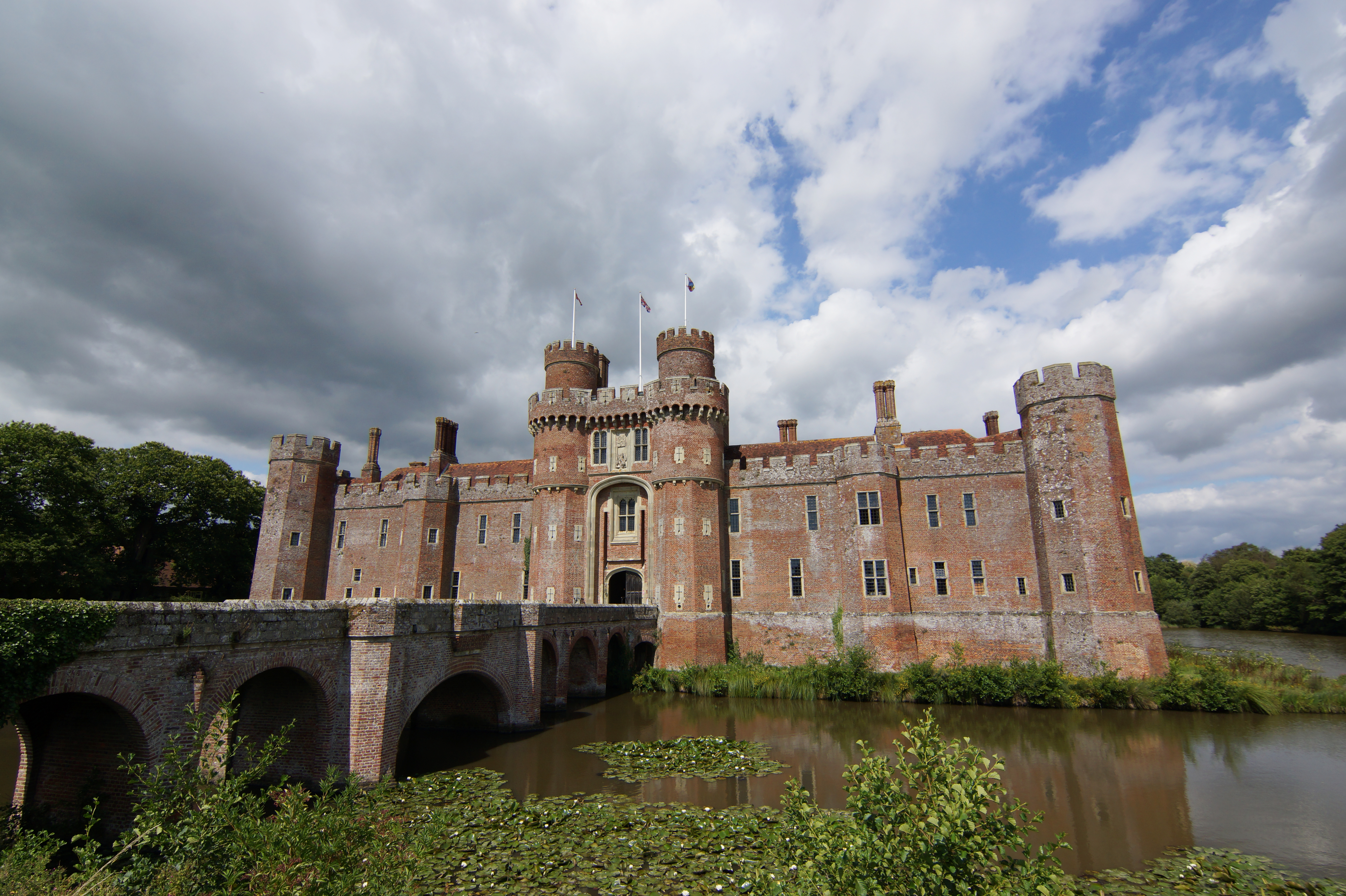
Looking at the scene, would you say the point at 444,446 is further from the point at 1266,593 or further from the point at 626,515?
the point at 1266,593

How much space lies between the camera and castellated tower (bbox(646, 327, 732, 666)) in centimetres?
2961

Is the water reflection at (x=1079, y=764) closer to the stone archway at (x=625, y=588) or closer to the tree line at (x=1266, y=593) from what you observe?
the stone archway at (x=625, y=588)

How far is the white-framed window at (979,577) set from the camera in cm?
2898

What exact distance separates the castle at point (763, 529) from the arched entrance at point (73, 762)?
1522 cm

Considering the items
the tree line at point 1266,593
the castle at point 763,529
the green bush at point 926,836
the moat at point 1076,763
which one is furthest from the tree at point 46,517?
the tree line at point 1266,593

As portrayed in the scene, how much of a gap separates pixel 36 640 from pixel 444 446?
3137 cm

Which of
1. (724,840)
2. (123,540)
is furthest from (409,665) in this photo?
(123,540)

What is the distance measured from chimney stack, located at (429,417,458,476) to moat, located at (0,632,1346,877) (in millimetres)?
19021

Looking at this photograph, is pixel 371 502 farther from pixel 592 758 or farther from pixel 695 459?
pixel 592 758

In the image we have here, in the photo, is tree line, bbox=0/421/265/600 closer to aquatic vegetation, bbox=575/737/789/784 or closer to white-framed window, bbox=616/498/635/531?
white-framed window, bbox=616/498/635/531

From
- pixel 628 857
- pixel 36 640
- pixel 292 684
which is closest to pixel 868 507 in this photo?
pixel 628 857

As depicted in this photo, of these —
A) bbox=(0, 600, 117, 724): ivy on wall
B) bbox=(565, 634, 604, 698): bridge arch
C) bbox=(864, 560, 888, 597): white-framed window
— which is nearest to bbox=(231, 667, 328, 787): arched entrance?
bbox=(0, 600, 117, 724): ivy on wall

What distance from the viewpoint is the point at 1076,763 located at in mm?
17062

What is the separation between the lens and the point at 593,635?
25.5 meters
